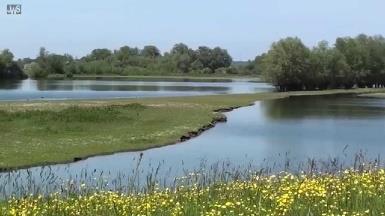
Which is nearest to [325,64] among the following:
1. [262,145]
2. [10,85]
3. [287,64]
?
[287,64]

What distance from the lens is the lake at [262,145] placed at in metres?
28.0

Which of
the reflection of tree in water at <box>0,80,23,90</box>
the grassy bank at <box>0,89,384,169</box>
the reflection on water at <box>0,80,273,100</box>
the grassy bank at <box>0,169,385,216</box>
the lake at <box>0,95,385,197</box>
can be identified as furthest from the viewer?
the reflection of tree in water at <box>0,80,23,90</box>

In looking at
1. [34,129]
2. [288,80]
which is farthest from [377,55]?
[34,129]

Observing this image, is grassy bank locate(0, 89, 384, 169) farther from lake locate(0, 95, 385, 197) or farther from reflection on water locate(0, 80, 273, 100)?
reflection on water locate(0, 80, 273, 100)

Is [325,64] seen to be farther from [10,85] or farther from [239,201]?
[239,201]

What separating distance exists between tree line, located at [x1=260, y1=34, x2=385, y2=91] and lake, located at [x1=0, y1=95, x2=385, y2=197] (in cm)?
6689

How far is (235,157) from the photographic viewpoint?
108 ft

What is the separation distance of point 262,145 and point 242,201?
102 ft

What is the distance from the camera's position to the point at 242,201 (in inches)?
343

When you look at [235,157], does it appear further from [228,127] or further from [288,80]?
[288,80]

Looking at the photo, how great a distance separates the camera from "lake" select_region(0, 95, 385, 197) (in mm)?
27959

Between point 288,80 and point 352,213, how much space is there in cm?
13030

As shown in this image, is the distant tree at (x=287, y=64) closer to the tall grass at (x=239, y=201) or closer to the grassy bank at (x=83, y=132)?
the grassy bank at (x=83, y=132)

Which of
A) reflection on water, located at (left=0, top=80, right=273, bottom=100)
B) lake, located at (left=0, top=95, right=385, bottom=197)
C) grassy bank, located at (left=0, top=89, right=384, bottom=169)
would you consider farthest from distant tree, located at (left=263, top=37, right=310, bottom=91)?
grassy bank, located at (left=0, top=89, right=384, bottom=169)
